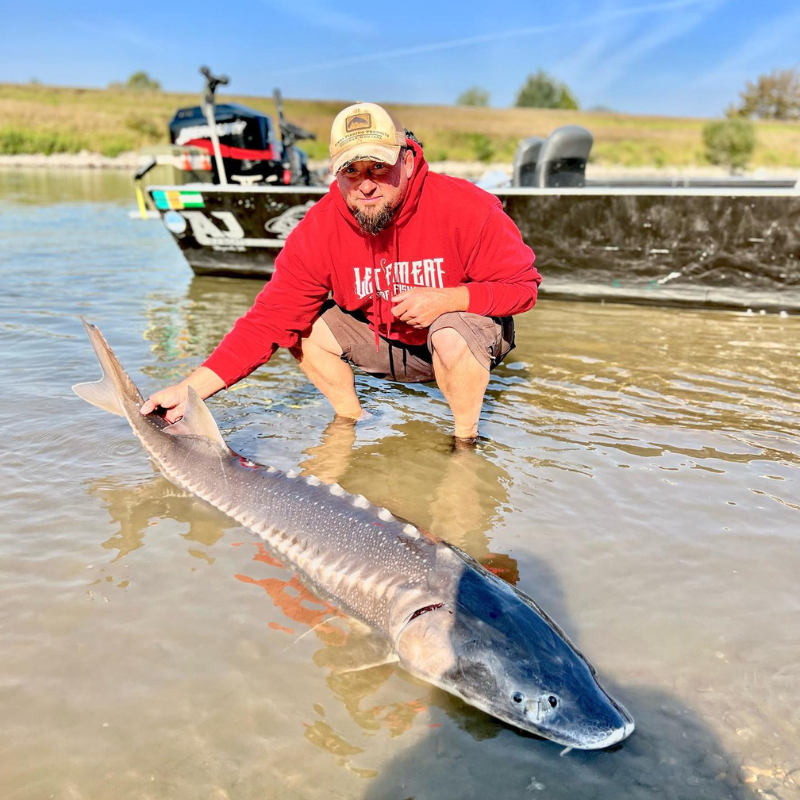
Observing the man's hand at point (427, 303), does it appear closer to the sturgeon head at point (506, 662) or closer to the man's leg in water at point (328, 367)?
the man's leg in water at point (328, 367)

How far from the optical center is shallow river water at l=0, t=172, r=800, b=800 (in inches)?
69.2

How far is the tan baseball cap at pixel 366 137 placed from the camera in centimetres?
303

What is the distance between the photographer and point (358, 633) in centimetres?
221

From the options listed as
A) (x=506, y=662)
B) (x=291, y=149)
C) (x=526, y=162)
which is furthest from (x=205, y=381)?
(x=291, y=149)

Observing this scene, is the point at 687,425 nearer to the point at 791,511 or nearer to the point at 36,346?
the point at 791,511

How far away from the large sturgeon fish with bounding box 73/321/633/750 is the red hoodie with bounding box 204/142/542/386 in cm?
72

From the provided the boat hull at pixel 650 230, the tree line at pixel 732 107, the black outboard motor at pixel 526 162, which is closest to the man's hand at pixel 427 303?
the boat hull at pixel 650 230

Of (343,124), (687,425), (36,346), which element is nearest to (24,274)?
(36,346)

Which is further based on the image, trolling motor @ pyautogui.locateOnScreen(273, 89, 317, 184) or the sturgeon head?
trolling motor @ pyautogui.locateOnScreen(273, 89, 317, 184)

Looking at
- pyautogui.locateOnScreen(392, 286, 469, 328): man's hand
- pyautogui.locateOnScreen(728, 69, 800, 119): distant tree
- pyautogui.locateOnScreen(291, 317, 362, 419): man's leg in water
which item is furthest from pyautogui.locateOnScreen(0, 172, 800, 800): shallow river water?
pyautogui.locateOnScreen(728, 69, 800, 119): distant tree

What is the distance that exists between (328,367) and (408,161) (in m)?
1.23

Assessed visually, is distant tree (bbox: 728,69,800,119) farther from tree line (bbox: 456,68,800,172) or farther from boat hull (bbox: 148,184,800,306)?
boat hull (bbox: 148,184,800,306)

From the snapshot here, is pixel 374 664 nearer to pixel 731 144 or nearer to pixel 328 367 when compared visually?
pixel 328 367

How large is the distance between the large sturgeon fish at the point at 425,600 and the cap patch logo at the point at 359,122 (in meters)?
1.35
